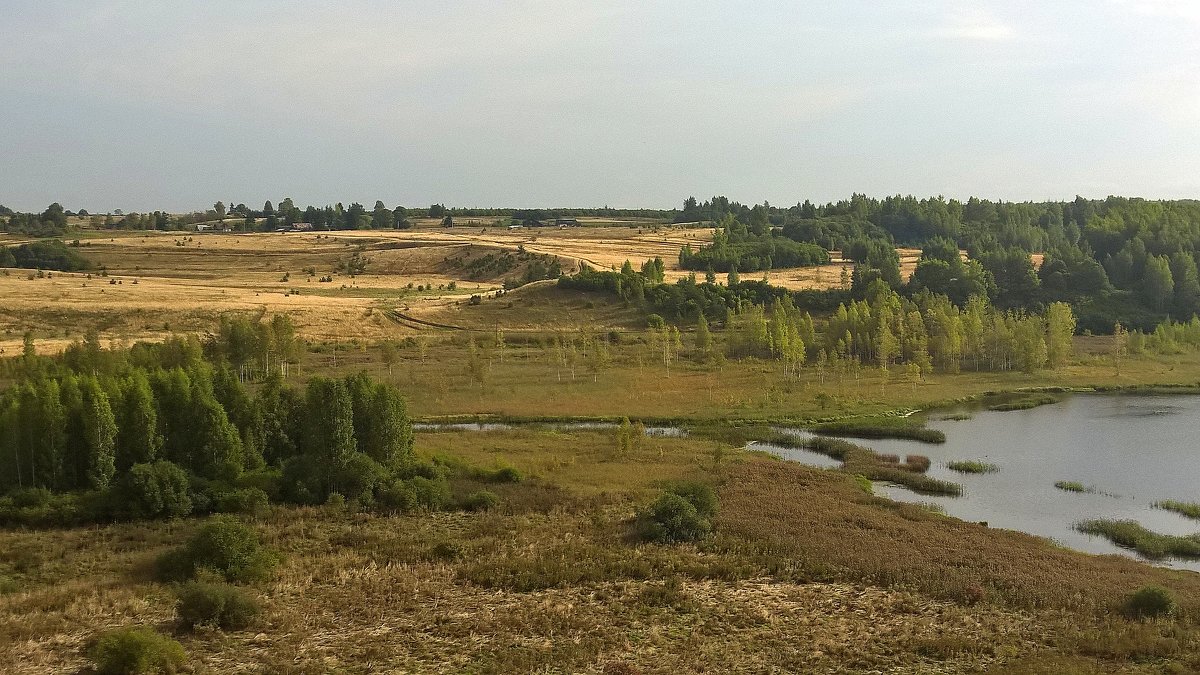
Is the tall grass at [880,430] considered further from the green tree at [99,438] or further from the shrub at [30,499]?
the shrub at [30,499]

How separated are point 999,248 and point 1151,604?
109m

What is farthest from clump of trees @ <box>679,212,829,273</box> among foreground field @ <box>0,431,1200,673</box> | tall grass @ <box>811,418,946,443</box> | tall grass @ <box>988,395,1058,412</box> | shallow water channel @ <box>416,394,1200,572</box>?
foreground field @ <box>0,431,1200,673</box>

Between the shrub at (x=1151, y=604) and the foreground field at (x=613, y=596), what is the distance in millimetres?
566

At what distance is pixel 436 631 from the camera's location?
24828mm

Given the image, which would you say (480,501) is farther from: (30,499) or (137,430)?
(30,499)

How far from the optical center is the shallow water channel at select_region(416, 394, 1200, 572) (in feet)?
124

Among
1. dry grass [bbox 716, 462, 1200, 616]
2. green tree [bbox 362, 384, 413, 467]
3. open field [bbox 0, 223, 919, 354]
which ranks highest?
open field [bbox 0, 223, 919, 354]

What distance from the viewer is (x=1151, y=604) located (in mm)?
25688

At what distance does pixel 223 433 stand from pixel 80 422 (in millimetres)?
4947

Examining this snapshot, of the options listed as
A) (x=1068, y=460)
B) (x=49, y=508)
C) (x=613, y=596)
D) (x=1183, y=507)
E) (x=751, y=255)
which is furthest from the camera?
(x=751, y=255)

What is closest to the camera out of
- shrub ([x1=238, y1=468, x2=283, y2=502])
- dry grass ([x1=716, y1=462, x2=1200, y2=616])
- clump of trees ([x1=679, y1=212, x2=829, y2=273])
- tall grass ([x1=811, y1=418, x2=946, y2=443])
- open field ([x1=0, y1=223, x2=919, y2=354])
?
dry grass ([x1=716, y1=462, x2=1200, y2=616])

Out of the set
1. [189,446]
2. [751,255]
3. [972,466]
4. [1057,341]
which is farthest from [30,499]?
[751,255]

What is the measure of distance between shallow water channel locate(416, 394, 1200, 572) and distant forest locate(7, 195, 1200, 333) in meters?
43.4

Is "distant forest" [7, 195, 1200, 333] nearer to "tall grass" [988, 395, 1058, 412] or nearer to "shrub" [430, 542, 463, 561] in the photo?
"tall grass" [988, 395, 1058, 412]
